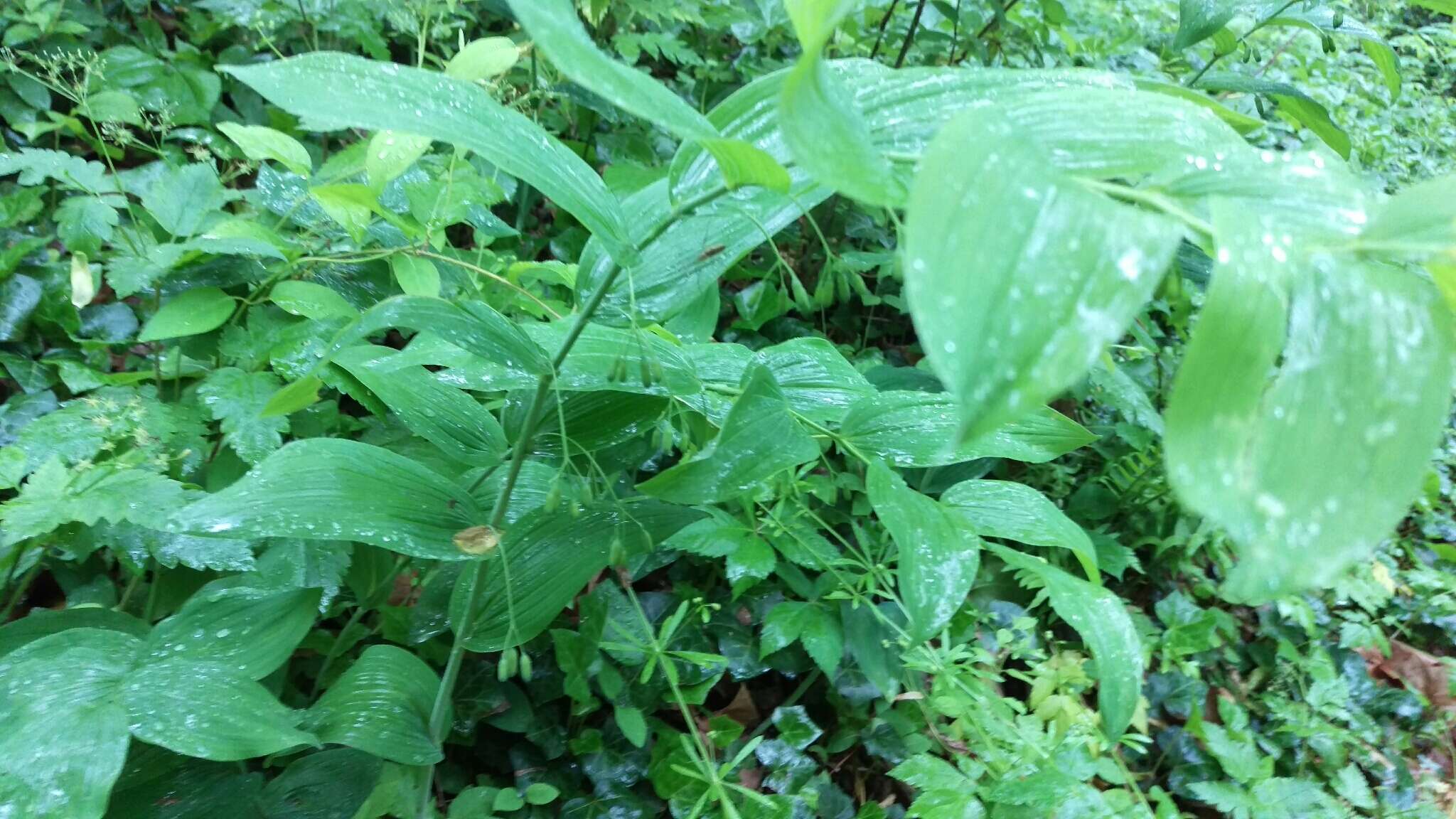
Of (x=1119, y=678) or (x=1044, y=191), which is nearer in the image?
(x=1044, y=191)

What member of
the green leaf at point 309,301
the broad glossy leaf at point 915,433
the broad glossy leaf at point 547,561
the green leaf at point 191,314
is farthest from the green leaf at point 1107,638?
the green leaf at point 191,314

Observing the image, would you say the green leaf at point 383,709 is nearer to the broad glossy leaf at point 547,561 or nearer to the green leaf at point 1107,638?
the broad glossy leaf at point 547,561

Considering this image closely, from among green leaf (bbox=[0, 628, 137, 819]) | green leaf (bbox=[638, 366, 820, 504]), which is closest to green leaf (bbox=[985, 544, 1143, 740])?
green leaf (bbox=[638, 366, 820, 504])

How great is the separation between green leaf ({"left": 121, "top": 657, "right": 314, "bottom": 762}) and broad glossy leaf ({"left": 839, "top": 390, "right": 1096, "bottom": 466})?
58cm

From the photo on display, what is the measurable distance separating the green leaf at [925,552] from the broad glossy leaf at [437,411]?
403mm

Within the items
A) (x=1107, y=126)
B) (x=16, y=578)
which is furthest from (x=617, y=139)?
(x=1107, y=126)

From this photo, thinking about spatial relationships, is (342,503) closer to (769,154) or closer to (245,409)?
(245,409)

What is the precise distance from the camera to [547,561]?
2.60 feet

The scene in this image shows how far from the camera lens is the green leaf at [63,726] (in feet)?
1.88

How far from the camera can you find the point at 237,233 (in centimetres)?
103

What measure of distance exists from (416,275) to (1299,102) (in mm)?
1564

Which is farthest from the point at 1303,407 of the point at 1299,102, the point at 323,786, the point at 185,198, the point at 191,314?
the point at 1299,102

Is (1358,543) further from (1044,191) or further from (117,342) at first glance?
(117,342)

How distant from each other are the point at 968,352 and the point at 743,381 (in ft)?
1.59
